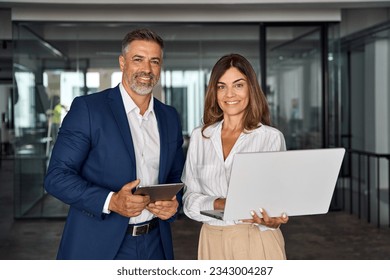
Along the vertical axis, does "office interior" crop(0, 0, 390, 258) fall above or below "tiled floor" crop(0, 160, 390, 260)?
above

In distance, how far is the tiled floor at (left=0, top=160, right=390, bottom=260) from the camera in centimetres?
616

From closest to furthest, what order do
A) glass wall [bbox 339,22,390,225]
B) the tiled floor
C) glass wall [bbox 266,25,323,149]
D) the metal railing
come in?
the tiled floor < glass wall [bbox 266,25,323,149] < the metal railing < glass wall [bbox 339,22,390,225]

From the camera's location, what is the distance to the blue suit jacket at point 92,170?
7.75 ft

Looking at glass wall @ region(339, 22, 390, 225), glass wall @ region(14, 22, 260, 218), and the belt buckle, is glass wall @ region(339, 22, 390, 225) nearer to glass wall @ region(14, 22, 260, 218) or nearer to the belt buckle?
glass wall @ region(14, 22, 260, 218)

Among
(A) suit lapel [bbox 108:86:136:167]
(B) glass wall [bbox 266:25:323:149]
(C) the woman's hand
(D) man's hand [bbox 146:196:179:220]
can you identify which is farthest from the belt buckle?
→ (B) glass wall [bbox 266:25:323:149]

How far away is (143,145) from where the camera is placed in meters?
2.56

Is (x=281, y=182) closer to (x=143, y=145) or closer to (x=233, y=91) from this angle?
(x=233, y=91)

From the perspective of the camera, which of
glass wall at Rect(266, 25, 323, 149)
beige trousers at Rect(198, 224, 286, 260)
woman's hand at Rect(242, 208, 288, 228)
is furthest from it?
glass wall at Rect(266, 25, 323, 149)

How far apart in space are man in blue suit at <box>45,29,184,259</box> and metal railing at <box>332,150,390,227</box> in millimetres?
6488

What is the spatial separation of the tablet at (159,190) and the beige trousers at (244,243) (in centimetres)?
28

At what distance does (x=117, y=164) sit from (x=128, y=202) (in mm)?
235

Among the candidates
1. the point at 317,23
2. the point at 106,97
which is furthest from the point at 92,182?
the point at 317,23

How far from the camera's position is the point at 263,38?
8.22 metres

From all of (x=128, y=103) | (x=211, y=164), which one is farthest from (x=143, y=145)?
(x=211, y=164)
